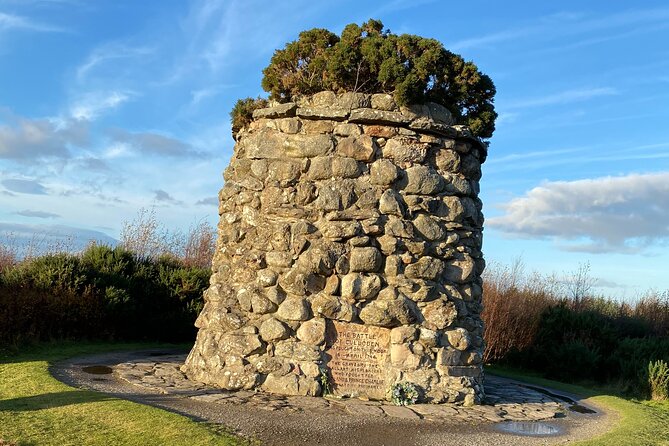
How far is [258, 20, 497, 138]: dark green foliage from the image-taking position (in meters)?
7.91

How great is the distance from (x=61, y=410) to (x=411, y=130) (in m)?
5.12

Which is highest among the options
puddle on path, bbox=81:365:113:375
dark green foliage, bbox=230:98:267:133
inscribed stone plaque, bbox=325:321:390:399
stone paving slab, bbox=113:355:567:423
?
dark green foliage, bbox=230:98:267:133

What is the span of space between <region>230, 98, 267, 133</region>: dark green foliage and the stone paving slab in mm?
3613

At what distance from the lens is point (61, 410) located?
579 centimetres

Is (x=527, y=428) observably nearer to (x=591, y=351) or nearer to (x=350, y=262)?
(x=350, y=262)

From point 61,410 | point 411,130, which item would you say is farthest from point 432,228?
point 61,410

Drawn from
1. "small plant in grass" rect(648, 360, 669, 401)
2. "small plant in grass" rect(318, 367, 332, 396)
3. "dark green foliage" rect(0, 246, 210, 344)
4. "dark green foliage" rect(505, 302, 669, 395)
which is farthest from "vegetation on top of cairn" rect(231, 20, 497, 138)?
"dark green foliage" rect(505, 302, 669, 395)

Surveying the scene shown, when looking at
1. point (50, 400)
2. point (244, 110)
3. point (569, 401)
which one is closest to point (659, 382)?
point (569, 401)

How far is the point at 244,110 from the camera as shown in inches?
346

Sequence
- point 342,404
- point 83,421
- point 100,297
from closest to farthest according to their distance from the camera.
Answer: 1. point 83,421
2. point 342,404
3. point 100,297

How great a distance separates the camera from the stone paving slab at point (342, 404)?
6579mm

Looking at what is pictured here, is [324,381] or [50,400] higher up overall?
[324,381]

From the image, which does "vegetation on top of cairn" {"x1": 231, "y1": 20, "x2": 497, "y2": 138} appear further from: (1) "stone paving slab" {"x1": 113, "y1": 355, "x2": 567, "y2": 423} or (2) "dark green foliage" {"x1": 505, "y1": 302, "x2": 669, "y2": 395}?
(2) "dark green foliage" {"x1": 505, "y1": 302, "x2": 669, "y2": 395}

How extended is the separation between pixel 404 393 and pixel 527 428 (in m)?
1.42
